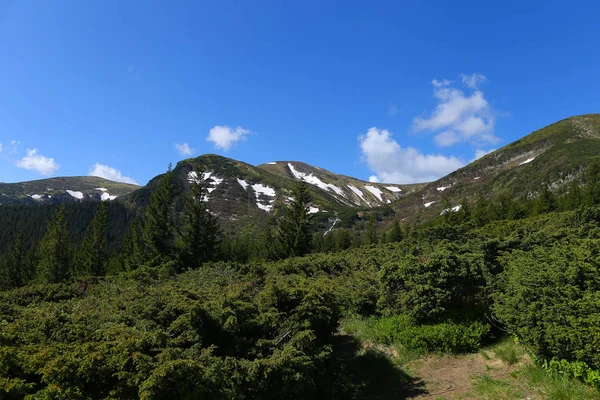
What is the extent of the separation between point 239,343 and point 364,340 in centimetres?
613

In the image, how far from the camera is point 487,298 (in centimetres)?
1067

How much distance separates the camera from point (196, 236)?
1313 inches

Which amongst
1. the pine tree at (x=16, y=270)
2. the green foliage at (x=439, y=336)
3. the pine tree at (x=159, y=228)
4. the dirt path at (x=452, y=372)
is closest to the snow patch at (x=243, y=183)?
the pine tree at (x=16, y=270)

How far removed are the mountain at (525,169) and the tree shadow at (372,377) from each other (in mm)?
74513

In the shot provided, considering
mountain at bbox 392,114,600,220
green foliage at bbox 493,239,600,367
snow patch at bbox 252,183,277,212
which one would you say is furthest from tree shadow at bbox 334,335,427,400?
snow patch at bbox 252,183,277,212

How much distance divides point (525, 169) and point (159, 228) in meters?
111

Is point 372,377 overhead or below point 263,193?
below

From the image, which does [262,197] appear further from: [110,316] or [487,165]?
[110,316]

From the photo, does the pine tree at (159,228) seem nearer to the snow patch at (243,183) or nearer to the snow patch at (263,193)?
the snow patch at (263,193)

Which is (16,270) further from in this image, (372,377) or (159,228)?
(372,377)

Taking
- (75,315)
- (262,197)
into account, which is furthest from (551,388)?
(262,197)

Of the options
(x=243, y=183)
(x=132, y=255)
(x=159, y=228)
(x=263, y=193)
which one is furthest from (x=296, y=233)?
(x=243, y=183)

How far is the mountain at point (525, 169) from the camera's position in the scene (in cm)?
9031

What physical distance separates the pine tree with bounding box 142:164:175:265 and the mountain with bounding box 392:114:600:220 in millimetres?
62191
